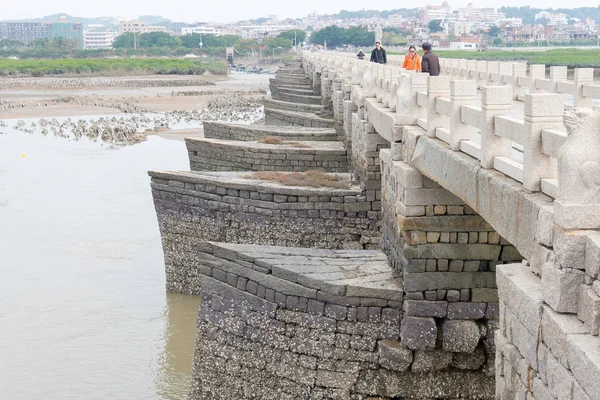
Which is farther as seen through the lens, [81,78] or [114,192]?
[81,78]

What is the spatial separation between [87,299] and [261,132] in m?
6.38

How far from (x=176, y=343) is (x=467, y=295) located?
6.10 metres

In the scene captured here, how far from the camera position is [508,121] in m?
6.31

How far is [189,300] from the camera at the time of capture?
15.5m

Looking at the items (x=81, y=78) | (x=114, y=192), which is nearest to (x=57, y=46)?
(x=81, y=78)

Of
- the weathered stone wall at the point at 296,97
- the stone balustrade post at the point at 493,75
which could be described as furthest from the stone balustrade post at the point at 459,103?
the weathered stone wall at the point at 296,97

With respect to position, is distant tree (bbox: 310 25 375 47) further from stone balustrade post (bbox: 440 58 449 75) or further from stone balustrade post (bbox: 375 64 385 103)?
stone balustrade post (bbox: 375 64 385 103)

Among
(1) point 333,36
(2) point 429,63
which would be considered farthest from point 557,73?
(1) point 333,36

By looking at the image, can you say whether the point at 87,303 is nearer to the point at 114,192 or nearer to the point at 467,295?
the point at 467,295

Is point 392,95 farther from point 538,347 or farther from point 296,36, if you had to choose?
point 296,36

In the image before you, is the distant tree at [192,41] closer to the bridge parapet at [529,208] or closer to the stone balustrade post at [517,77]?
the stone balustrade post at [517,77]

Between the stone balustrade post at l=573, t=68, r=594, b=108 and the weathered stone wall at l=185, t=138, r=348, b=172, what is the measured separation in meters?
5.82

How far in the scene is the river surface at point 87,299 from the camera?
12406 mm

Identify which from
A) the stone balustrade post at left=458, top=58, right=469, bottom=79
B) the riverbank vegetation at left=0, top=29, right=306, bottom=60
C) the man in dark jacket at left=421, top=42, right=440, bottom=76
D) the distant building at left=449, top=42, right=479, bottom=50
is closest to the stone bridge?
the man in dark jacket at left=421, top=42, right=440, bottom=76
